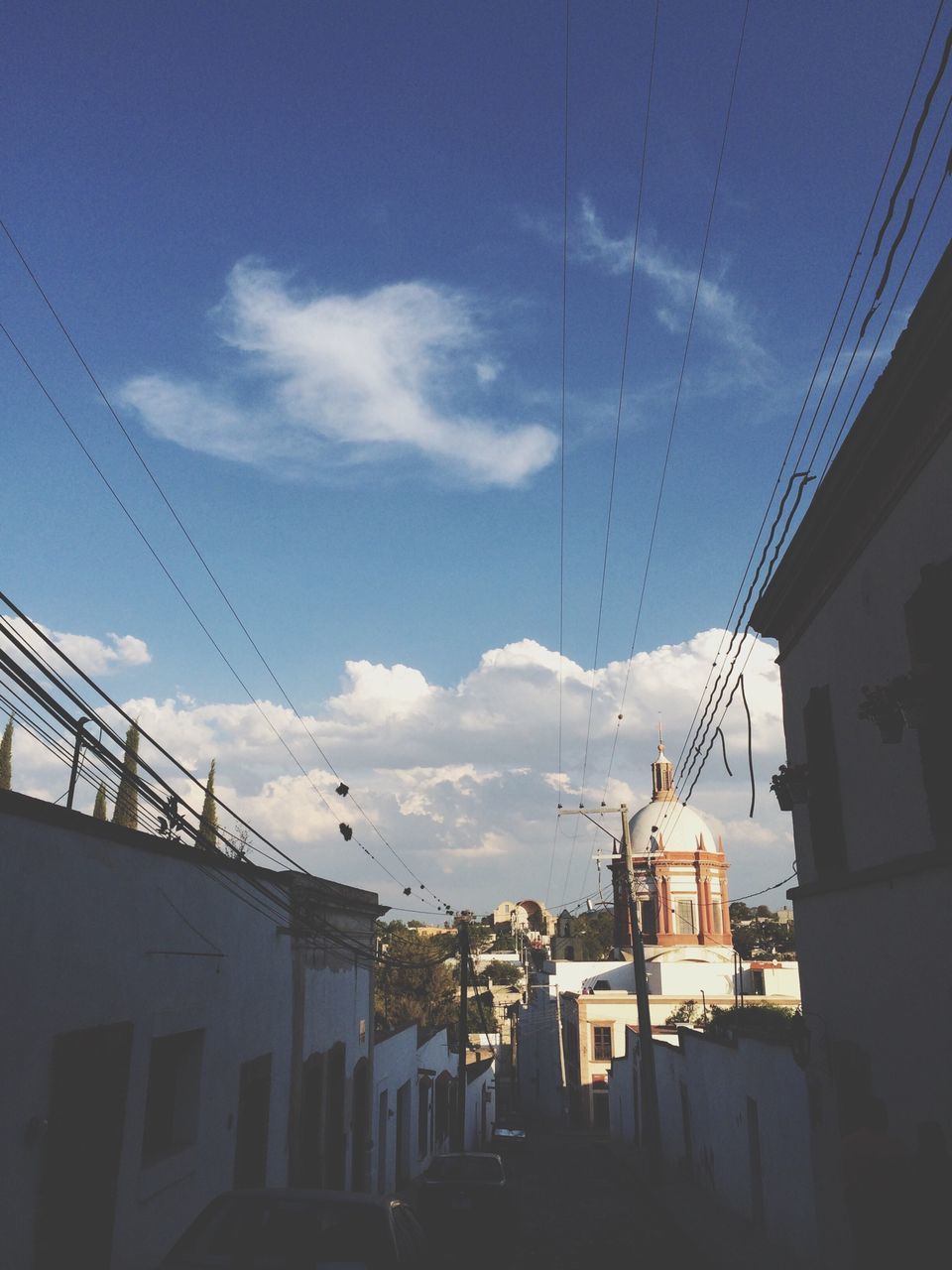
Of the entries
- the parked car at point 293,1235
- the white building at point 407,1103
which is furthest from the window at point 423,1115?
the parked car at point 293,1235

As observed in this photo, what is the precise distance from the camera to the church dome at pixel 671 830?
60.3m

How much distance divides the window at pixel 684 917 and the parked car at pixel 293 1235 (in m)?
55.1

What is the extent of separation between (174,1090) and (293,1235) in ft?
17.9

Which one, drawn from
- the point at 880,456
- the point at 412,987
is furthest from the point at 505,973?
the point at 880,456

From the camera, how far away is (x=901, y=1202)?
24.4ft

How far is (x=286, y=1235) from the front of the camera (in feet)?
22.2

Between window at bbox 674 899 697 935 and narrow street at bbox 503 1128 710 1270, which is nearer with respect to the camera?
narrow street at bbox 503 1128 710 1270

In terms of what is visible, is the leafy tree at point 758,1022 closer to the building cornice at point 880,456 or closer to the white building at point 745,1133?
the white building at point 745,1133

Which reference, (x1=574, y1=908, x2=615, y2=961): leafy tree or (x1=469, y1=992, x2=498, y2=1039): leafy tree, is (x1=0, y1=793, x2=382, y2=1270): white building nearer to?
(x1=469, y1=992, x2=498, y2=1039): leafy tree

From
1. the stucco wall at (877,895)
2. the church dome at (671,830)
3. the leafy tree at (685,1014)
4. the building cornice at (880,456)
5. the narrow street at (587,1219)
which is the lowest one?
the narrow street at (587,1219)

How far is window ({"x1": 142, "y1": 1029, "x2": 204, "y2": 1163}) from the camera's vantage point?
443 inches

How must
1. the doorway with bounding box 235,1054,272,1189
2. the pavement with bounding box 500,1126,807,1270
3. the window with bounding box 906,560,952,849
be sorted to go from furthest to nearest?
the pavement with bounding box 500,1126,807,1270 → the doorway with bounding box 235,1054,272,1189 → the window with bounding box 906,560,952,849

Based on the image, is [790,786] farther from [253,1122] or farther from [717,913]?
[717,913]

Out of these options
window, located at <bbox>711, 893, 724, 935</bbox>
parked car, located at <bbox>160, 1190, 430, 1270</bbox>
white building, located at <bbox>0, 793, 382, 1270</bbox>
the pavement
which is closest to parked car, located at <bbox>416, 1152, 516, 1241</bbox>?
the pavement
